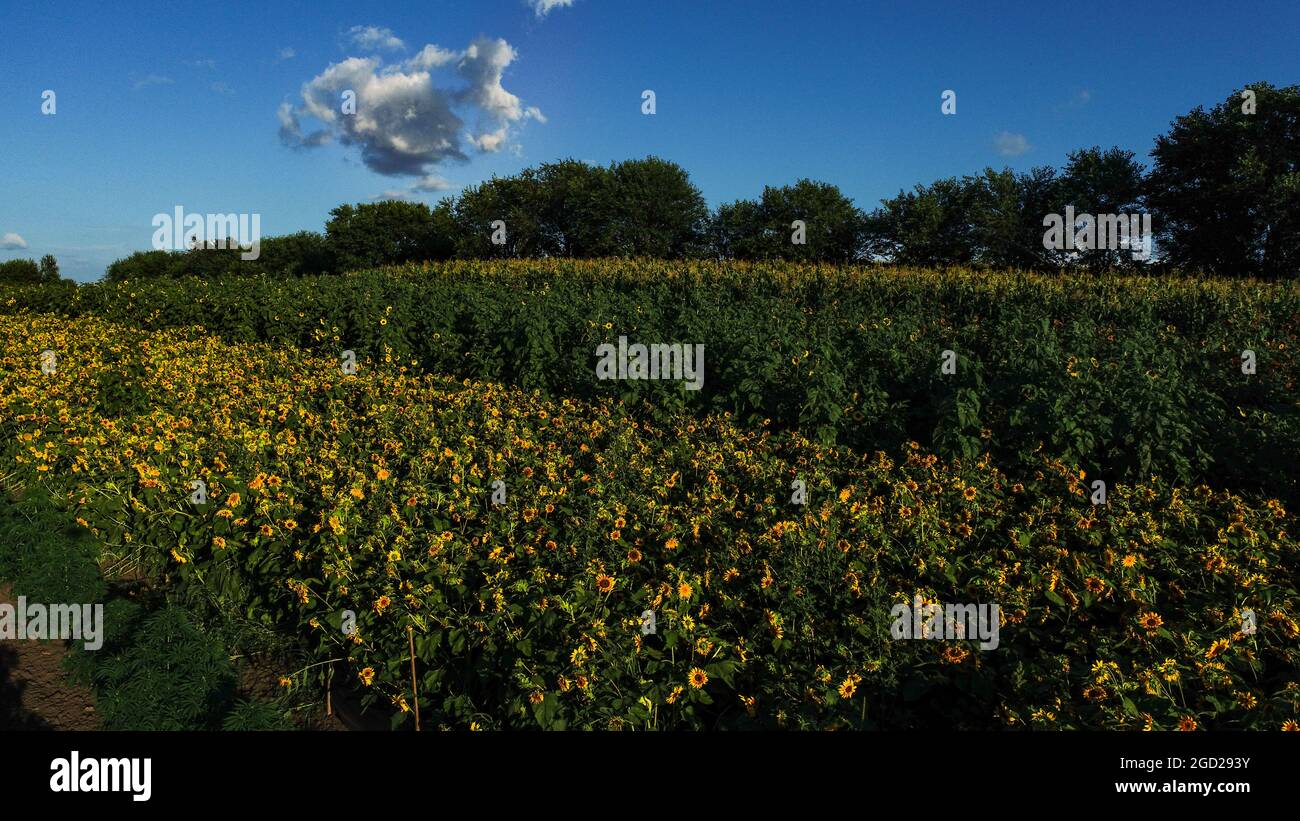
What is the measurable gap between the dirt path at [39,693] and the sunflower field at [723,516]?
84cm

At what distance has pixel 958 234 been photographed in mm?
35375

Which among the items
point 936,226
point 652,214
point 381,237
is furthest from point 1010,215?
point 381,237

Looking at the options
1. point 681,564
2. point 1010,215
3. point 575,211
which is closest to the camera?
point 681,564

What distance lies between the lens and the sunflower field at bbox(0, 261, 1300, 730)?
11.4 feet

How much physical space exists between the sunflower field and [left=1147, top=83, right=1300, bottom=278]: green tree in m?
28.2

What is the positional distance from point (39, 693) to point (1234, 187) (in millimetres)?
39307

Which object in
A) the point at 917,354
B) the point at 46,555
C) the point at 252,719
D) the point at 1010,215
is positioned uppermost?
the point at 1010,215

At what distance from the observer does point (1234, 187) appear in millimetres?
28938

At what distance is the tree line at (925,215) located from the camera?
29.6 metres

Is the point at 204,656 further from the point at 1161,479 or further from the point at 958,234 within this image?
the point at 958,234

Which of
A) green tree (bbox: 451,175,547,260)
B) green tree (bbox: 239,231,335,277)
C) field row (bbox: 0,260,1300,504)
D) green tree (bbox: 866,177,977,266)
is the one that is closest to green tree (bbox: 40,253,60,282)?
green tree (bbox: 239,231,335,277)

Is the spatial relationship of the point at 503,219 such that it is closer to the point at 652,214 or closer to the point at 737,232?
the point at 652,214

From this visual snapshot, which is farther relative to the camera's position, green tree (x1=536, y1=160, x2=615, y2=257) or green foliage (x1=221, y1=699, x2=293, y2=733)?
green tree (x1=536, y1=160, x2=615, y2=257)

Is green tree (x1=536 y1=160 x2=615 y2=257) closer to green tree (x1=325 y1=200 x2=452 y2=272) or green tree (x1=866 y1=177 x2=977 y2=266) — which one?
green tree (x1=325 y1=200 x2=452 y2=272)
